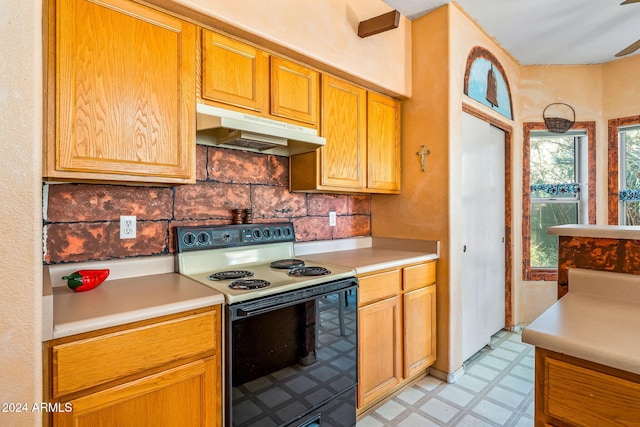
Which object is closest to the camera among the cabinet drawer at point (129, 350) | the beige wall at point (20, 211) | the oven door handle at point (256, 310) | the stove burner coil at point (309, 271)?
the beige wall at point (20, 211)

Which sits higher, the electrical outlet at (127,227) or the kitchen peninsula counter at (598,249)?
the electrical outlet at (127,227)

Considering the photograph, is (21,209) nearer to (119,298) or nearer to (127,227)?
(119,298)

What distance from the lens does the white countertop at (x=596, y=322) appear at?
0.88 metres

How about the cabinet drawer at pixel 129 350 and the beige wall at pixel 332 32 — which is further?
the beige wall at pixel 332 32

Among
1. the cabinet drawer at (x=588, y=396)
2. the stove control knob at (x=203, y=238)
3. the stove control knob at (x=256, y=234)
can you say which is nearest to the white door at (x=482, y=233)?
the stove control knob at (x=256, y=234)

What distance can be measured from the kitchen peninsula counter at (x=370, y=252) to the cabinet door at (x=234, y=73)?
106cm

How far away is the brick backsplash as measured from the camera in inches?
60.4

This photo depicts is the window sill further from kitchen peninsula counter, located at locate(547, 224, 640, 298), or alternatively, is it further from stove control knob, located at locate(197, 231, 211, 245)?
stove control knob, located at locate(197, 231, 211, 245)

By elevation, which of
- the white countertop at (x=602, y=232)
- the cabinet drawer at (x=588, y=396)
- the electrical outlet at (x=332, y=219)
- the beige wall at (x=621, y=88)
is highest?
the beige wall at (x=621, y=88)

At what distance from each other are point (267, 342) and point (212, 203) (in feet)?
3.02

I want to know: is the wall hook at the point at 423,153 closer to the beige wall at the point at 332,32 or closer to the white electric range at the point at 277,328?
the beige wall at the point at 332,32

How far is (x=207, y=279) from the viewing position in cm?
166

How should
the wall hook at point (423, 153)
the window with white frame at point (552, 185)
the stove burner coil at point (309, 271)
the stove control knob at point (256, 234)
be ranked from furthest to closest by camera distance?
1. the window with white frame at point (552, 185)
2. the wall hook at point (423, 153)
3. the stove control knob at point (256, 234)
4. the stove burner coil at point (309, 271)

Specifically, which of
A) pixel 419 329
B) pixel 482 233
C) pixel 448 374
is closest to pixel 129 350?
pixel 419 329
